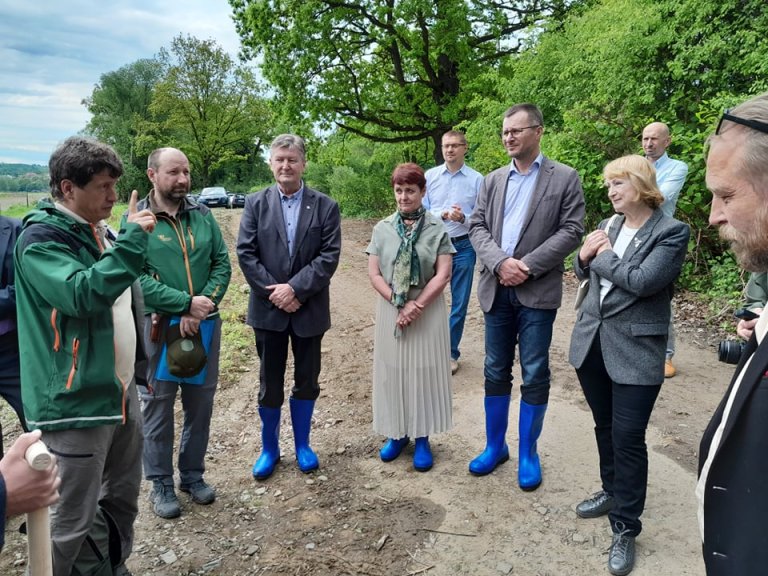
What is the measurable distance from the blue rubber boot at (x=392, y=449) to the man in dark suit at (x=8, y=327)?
223 centimetres

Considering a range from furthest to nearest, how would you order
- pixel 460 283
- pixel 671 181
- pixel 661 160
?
pixel 460 283, pixel 661 160, pixel 671 181

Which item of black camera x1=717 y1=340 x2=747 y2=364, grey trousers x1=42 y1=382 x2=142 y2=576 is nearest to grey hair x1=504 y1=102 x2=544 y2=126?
black camera x1=717 y1=340 x2=747 y2=364

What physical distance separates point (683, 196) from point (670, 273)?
5085 millimetres

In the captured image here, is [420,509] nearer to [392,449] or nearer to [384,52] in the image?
[392,449]

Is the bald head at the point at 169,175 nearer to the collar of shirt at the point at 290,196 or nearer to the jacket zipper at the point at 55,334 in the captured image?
the collar of shirt at the point at 290,196

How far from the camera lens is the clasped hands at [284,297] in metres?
3.52

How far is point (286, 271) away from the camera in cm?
366

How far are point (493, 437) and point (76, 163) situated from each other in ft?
9.63

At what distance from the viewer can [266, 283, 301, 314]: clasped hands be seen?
3.52 meters

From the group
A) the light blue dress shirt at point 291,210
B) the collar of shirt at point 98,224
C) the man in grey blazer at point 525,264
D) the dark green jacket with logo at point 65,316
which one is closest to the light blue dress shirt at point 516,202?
the man in grey blazer at point 525,264

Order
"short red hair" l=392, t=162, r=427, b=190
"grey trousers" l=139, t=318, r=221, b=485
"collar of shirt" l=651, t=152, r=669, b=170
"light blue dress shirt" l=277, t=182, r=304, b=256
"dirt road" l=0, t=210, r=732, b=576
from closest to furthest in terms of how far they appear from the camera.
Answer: "dirt road" l=0, t=210, r=732, b=576
"grey trousers" l=139, t=318, r=221, b=485
"short red hair" l=392, t=162, r=427, b=190
"light blue dress shirt" l=277, t=182, r=304, b=256
"collar of shirt" l=651, t=152, r=669, b=170

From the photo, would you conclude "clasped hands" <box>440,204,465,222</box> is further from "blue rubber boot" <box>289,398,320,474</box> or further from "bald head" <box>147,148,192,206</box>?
"bald head" <box>147,148,192,206</box>

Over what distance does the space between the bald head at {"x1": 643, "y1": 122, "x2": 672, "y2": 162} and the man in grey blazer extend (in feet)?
6.28

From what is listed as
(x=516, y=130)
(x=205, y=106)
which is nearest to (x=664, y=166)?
(x=516, y=130)
